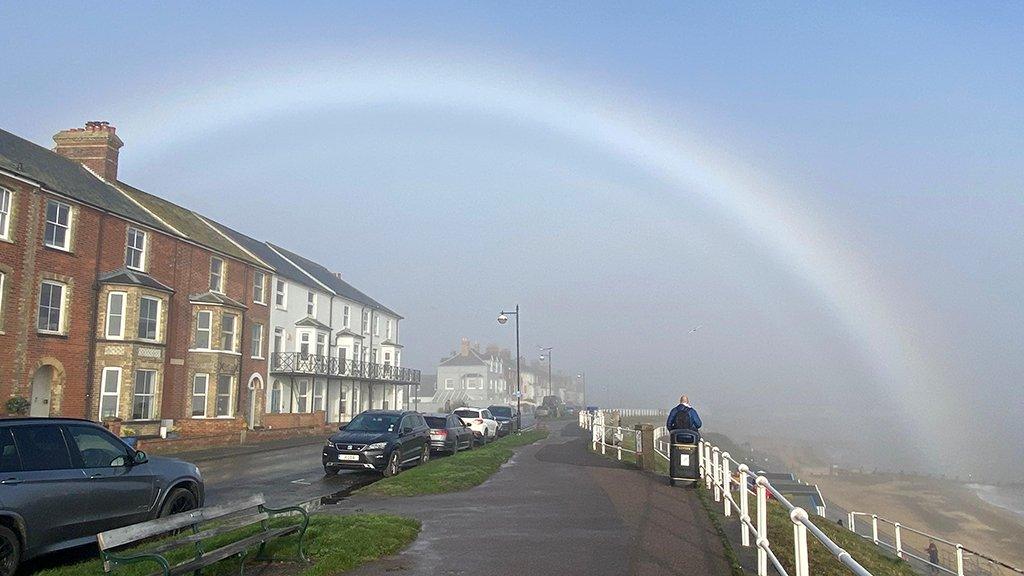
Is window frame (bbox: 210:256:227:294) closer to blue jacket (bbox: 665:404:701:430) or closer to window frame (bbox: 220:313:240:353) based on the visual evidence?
window frame (bbox: 220:313:240:353)

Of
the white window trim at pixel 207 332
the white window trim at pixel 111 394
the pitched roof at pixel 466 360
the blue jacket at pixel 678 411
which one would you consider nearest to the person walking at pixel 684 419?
the blue jacket at pixel 678 411

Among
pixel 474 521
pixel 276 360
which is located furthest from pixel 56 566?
pixel 276 360

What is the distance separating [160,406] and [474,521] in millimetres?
25498

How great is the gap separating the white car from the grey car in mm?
23289

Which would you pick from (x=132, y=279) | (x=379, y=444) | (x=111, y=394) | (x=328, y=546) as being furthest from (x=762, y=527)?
(x=132, y=279)

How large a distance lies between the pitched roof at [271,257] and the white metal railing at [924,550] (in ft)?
111

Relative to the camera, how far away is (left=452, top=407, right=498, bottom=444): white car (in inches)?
1302

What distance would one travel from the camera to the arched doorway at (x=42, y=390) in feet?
90.6

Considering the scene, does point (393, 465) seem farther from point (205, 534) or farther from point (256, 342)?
point (256, 342)

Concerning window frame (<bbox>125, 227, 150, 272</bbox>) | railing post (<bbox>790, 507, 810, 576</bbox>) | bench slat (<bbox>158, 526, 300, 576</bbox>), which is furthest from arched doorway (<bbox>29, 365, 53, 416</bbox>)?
railing post (<bbox>790, 507, 810, 576</bbox>)

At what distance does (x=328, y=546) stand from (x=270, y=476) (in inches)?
447

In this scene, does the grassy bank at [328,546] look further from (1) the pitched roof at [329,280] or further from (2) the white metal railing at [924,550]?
(1) the pitched roof at [329,280]

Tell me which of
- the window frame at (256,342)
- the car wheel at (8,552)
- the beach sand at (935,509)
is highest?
the window frame at (256,342)

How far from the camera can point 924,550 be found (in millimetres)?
34688
